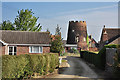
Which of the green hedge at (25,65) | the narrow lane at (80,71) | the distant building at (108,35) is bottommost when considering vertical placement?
the narrow lane at (80,71)

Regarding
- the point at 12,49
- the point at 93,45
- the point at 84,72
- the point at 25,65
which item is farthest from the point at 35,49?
the point at 93,45

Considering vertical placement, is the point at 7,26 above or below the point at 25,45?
above

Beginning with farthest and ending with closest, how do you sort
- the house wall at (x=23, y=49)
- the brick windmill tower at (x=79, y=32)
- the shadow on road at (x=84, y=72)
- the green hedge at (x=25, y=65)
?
1. the brick windmill tower at (x=79, y=32)
2. the house wall at (x=23, y=49)
3. the shadow on road at (x=84, y=72)
4. the green hedge at (x=25, y=65)

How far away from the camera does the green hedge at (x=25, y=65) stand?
10898mm

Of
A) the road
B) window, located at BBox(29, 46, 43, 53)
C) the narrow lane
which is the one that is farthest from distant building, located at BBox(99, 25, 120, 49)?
the road

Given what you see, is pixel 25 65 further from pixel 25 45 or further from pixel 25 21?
pixel 25 21

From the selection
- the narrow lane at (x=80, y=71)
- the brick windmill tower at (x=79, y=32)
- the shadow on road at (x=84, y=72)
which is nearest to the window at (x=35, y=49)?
the narrow lane at (x=80, y=71)

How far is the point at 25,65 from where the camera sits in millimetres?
13672

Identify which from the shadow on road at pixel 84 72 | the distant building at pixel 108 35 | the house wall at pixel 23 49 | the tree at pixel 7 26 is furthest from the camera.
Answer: the tree at pixel 7 26

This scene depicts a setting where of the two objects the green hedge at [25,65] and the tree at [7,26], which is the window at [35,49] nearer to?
the green hedge at [25,65]

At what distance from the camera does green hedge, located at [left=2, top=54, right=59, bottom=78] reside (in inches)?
429

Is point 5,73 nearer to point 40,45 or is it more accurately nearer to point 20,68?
point 20,68

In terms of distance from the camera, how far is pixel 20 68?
497 inches

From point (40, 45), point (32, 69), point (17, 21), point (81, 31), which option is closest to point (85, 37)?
point (81, 31)
